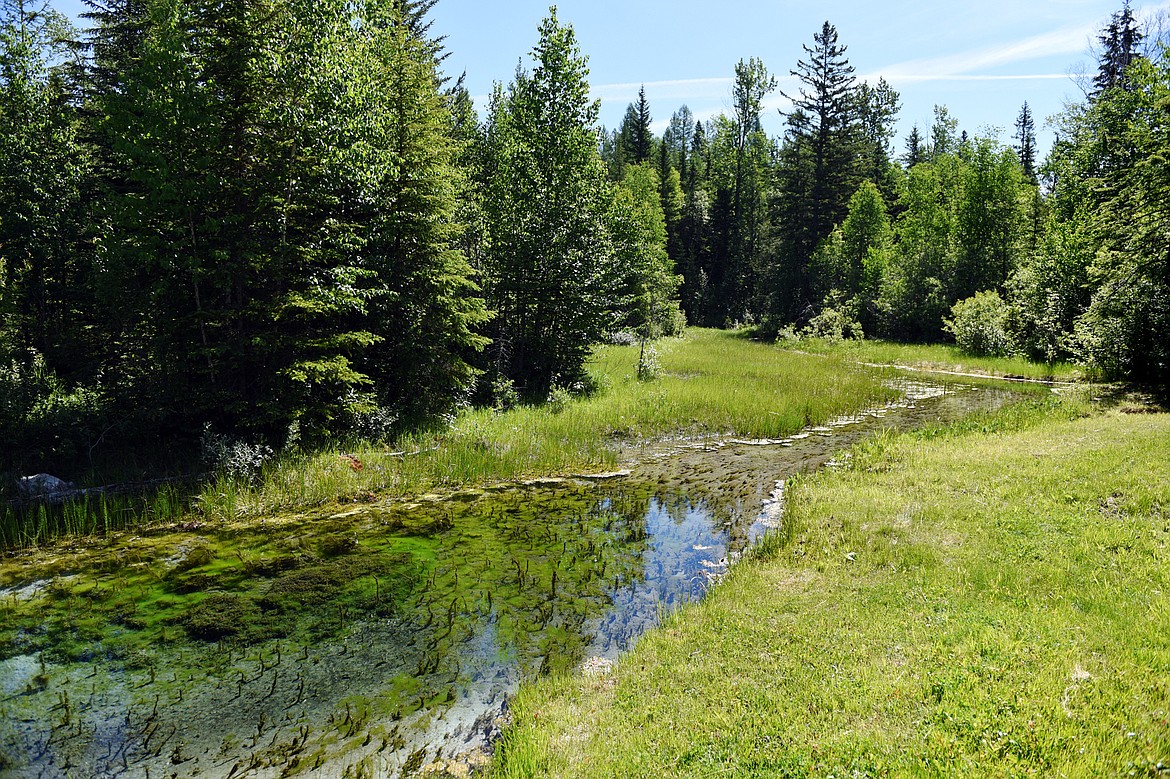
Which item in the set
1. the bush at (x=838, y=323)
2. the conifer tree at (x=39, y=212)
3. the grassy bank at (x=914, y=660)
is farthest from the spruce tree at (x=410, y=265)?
the bush at (x=838, y=323)

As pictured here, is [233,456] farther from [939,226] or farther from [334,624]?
[939,226]

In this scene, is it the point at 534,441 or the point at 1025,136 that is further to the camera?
the point at 1025,136

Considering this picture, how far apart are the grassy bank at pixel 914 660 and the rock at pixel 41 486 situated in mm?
11441

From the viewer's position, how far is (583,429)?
17.0 metres

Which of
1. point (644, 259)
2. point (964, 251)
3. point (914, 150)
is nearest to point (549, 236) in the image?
point (644, 259)

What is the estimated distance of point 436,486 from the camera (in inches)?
522

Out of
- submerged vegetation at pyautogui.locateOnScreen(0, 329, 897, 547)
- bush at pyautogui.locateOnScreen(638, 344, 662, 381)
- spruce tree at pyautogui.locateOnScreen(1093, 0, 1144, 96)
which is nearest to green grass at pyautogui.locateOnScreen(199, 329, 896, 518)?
submerged vegetation at pyautogui.locateOnScreen(0, 329, 897, 547)

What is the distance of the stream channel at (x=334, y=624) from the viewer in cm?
555

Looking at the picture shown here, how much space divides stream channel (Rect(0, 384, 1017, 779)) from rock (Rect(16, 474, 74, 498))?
2567mm

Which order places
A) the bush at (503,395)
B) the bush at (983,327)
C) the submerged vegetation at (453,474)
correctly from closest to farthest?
the submerged vegetation at (453,474) → the bush at (503,395) → the bush at (983,327)

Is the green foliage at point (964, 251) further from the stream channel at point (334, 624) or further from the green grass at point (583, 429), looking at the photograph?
the stream channel at point (334, 624)

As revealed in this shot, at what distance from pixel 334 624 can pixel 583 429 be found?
10.1m

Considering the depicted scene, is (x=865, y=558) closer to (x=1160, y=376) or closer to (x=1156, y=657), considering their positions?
(x=1156, y=657)

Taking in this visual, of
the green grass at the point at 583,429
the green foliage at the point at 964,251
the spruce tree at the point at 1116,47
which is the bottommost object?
the green grass at the point at 583,429
